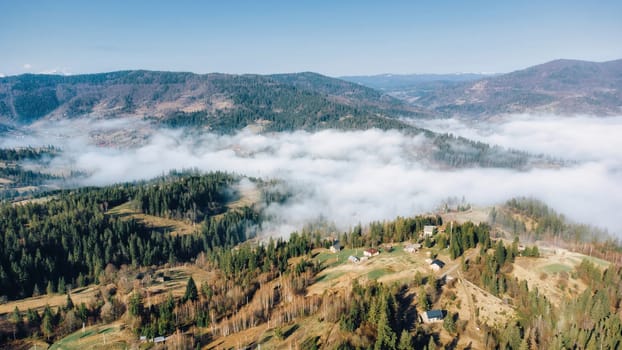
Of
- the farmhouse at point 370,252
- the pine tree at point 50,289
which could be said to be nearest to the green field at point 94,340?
the pine tree at point 50,289

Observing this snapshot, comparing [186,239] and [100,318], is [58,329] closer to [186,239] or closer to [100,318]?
[100,318]

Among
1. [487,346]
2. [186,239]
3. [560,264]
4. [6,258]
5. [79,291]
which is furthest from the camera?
[186,239]

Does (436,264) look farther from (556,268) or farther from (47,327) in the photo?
(47,327)

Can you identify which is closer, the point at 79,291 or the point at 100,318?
the point at 100,318

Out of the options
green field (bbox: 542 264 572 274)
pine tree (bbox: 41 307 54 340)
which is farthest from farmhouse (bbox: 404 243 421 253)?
pine tree (bbox: 41 307 54 340)

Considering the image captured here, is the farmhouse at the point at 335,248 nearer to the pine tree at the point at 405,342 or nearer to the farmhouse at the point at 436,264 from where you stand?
the farmhouse at the point at 436,264

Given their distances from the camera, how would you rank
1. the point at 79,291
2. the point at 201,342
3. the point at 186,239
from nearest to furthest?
1. the point at 201,342
2. the point at 79,291
3. the point at 186,239

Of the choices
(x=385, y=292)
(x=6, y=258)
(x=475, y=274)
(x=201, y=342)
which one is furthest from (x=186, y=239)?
(x=475, y=274)
